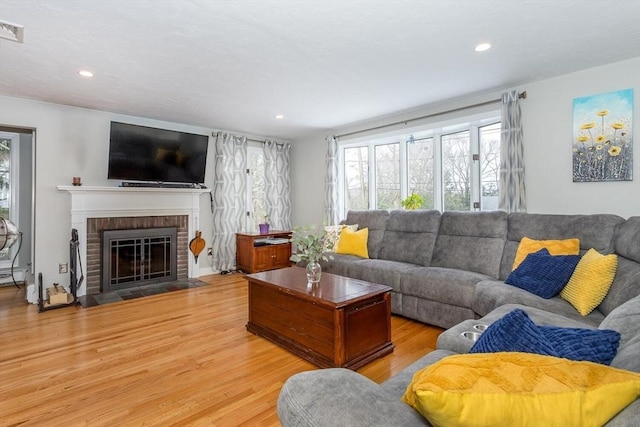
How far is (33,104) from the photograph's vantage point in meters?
3.97

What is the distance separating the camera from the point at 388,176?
5.07 meters

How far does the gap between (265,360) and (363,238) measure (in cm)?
220

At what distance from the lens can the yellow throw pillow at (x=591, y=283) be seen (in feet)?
7.28

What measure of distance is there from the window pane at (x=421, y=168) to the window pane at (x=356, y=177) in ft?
2.63

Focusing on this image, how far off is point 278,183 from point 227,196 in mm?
1103

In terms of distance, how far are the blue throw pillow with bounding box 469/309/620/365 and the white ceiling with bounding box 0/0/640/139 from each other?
1974mm

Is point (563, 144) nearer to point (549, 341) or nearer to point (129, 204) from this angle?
point (549, 341)

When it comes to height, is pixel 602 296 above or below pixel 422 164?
below

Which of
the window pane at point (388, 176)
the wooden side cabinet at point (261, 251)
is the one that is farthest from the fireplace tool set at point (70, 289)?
the window pane at point (388, 176)

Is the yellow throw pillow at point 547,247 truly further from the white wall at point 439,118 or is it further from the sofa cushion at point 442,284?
the white wall at point 439,118

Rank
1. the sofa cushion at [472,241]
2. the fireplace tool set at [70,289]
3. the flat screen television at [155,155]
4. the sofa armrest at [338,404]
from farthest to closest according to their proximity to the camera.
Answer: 1. the flat screen television at [155,155]
2. the fireplace tool set at [70,289]
3. the sofa cushion at [472,241]
4. the sofa armrest at [338,404]

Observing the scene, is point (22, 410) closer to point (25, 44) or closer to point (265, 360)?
point (265, 360)

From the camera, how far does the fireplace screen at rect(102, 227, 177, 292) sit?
440 centimetres

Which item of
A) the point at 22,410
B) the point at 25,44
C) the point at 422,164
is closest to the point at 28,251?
the point at 25,44
